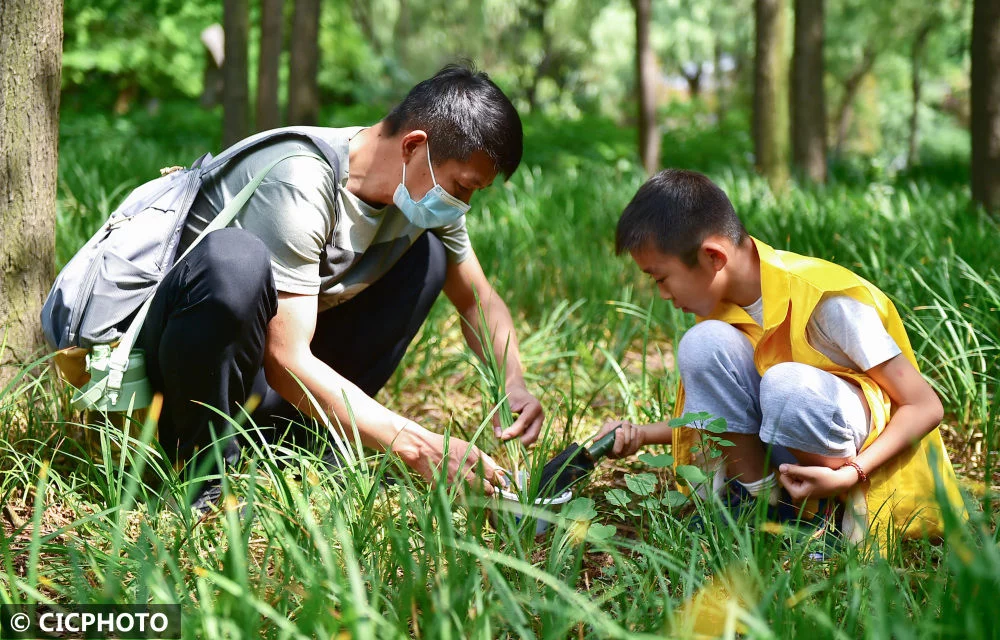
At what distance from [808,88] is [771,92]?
1439mm

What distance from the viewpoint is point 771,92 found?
283 inches

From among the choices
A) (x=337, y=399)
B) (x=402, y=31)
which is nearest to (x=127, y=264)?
(x=337, y=399)

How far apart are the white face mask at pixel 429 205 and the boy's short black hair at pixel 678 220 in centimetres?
40

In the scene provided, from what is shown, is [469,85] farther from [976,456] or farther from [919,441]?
[976,456]

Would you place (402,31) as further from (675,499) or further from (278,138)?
(675,499)

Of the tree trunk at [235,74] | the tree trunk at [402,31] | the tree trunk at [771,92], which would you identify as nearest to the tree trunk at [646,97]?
the tree trunk at [771,92]

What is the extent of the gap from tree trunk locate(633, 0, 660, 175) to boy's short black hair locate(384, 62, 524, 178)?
5.73 meters

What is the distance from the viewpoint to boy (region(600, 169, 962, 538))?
1.92 m

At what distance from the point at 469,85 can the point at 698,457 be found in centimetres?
103

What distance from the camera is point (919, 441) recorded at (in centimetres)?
192

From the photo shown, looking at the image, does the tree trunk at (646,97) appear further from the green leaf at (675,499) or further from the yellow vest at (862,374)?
the green leaf at (675,499)

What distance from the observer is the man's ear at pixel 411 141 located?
2.14 meters

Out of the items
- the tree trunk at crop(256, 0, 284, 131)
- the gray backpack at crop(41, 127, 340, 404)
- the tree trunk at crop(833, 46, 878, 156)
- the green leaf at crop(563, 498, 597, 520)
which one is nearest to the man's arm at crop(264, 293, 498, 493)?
the green leaf at crop(563, 498, 597, 520)

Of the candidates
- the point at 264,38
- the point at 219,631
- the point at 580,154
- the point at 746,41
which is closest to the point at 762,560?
the point at 219,631
